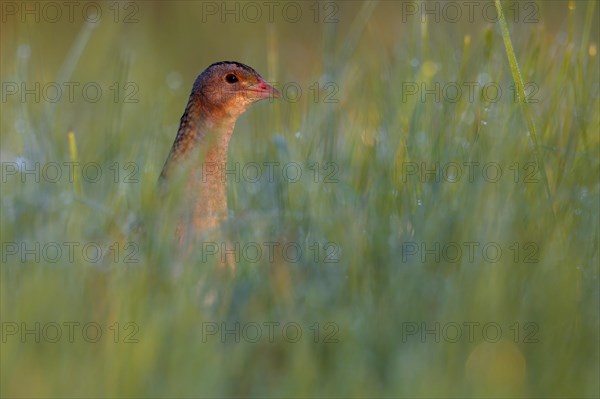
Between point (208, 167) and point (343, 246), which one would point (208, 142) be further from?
point (343, 246)

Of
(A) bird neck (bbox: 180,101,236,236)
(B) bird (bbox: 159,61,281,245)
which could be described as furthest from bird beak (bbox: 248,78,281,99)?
(A) bird neck (bbox: 180,101,236,236)

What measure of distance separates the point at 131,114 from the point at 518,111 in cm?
241

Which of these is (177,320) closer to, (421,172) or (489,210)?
(489,210)

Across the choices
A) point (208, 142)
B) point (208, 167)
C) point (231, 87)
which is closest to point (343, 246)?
point (208, 167)

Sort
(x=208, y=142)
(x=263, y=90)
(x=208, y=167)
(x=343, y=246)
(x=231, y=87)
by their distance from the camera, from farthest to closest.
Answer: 1. (x=263, y=90)
2. (x=231, y=87)
3. (x=208, y=142)
4. (x=208, y=167)
5. (x=343, y=246)

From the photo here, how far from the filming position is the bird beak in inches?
188

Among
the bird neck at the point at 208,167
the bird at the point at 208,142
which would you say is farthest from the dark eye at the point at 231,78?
the bird neck at the point at 208,167

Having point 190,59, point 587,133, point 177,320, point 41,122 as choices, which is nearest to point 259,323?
point 177,320

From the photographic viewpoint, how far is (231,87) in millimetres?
4688

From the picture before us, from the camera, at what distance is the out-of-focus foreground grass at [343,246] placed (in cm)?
296

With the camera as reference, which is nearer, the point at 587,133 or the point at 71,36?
the point at 587,133

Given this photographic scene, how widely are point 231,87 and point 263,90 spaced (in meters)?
0.18

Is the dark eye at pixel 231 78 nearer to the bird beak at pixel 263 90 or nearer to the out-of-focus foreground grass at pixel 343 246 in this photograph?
the bird beak at pixel 263 90

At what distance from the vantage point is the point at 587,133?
4496 mm
